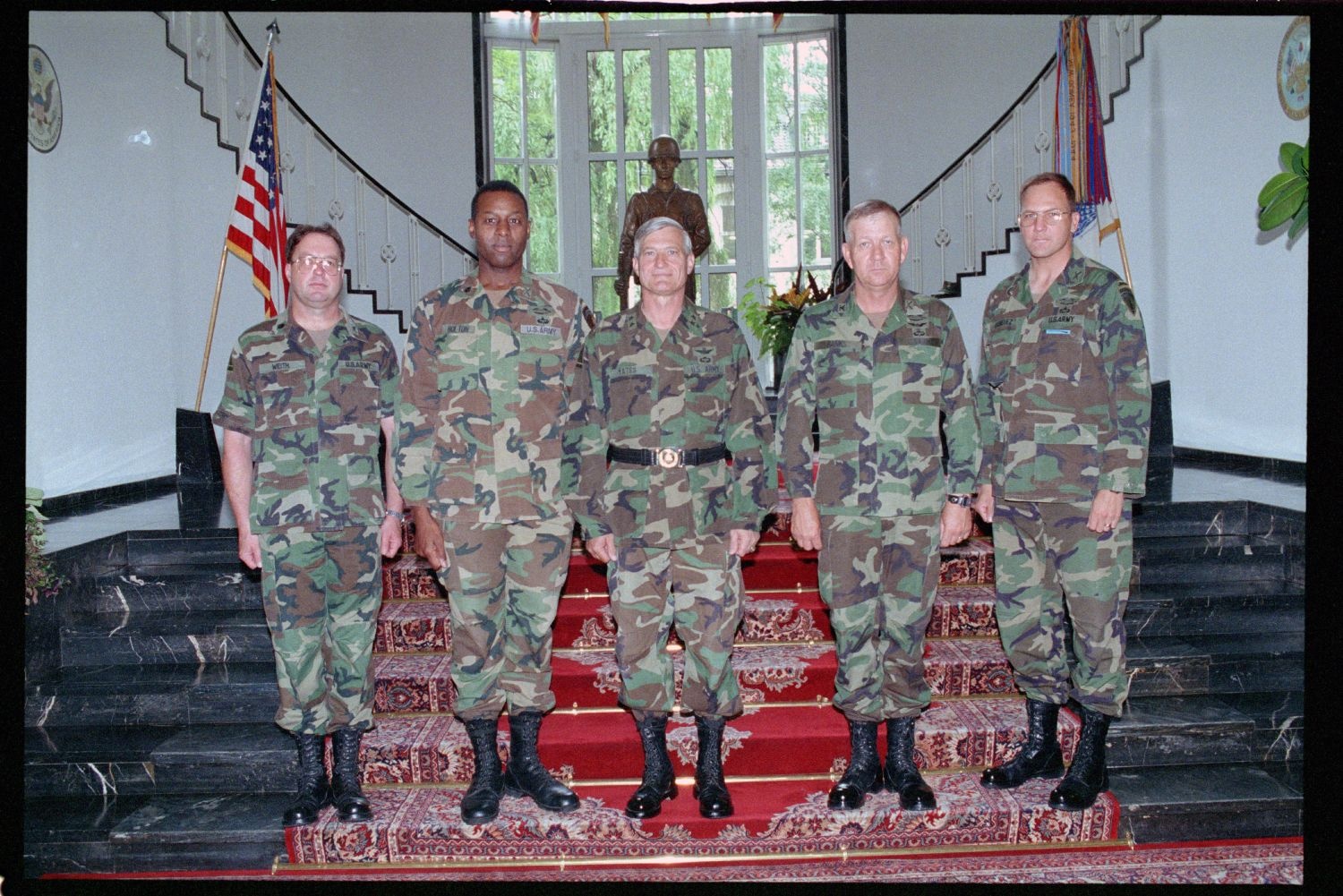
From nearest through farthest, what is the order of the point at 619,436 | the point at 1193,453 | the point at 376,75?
the point at 619,436 < the point at 1193,453 < the point at 376,75

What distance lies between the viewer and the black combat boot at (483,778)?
8.14 ft

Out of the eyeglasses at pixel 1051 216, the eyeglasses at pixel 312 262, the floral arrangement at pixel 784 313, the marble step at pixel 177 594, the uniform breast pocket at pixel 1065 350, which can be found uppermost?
the floral arrangement at pixel 784 313

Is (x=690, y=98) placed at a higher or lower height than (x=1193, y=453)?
higher

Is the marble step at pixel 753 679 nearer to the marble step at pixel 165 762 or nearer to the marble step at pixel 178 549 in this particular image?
the marble step at pixel 165 762

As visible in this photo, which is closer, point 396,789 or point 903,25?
point 396,789

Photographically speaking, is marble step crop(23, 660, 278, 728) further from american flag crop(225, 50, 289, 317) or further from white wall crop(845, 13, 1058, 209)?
white wall crop(845, 13, 1058, 209)

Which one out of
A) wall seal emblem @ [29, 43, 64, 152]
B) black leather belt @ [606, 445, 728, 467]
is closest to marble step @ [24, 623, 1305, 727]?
black leather belt @ [606, 445, 728, 467]

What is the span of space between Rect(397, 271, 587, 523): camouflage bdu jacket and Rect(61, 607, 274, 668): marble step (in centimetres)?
113

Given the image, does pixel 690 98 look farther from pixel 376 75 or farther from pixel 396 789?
pixel 396 789

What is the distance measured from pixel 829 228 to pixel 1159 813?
632 centimetres

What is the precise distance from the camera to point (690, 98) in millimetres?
8219

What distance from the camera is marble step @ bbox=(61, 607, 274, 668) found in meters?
3.15

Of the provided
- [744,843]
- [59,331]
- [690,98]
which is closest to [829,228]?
[690,98]

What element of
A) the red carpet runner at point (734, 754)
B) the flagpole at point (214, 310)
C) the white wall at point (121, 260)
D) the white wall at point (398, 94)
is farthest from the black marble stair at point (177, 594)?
the white wall at point (398, 94)
